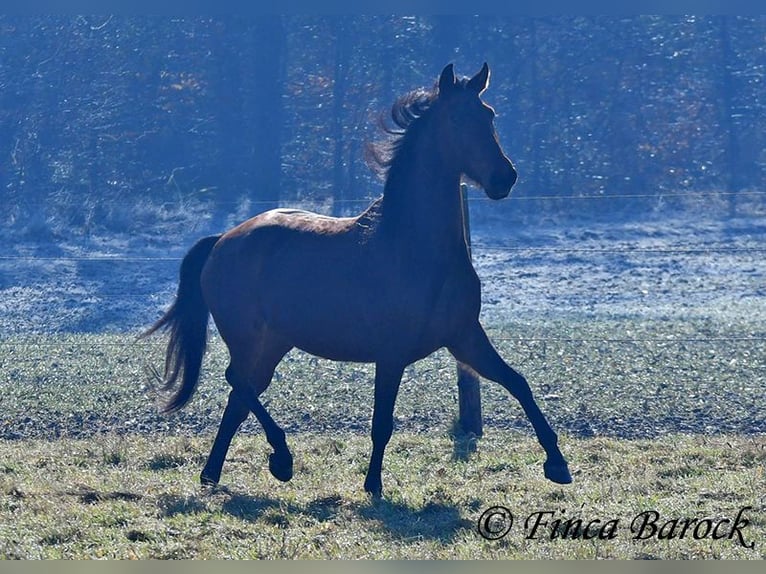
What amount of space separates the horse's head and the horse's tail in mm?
2188

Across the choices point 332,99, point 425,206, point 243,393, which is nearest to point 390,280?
point 425,206

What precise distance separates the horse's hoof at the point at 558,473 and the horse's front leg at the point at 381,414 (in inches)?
38.1

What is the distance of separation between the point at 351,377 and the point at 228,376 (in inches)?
172

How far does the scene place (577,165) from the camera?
29000mm

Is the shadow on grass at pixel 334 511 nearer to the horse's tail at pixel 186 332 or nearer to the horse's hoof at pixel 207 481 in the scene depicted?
the horse's hoof at pixel 207 481

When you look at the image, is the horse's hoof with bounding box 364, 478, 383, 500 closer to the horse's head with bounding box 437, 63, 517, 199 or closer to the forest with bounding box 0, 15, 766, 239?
the horse's head with bounding box 437, 63, 517, 199

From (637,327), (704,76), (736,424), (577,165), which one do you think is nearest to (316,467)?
(736,424)

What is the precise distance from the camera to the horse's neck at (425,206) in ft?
23.1

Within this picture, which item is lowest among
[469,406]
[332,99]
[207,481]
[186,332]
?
[207,481]

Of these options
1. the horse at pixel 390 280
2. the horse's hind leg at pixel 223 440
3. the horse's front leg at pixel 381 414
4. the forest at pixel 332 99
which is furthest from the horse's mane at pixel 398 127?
the forest at pixel 332 99

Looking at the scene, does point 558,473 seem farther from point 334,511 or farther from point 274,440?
point 274,440

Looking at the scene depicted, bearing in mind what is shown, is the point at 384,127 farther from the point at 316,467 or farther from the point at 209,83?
the point at 209,83

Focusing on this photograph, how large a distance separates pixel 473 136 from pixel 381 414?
5.76ft

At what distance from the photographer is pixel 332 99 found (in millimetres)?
28922
